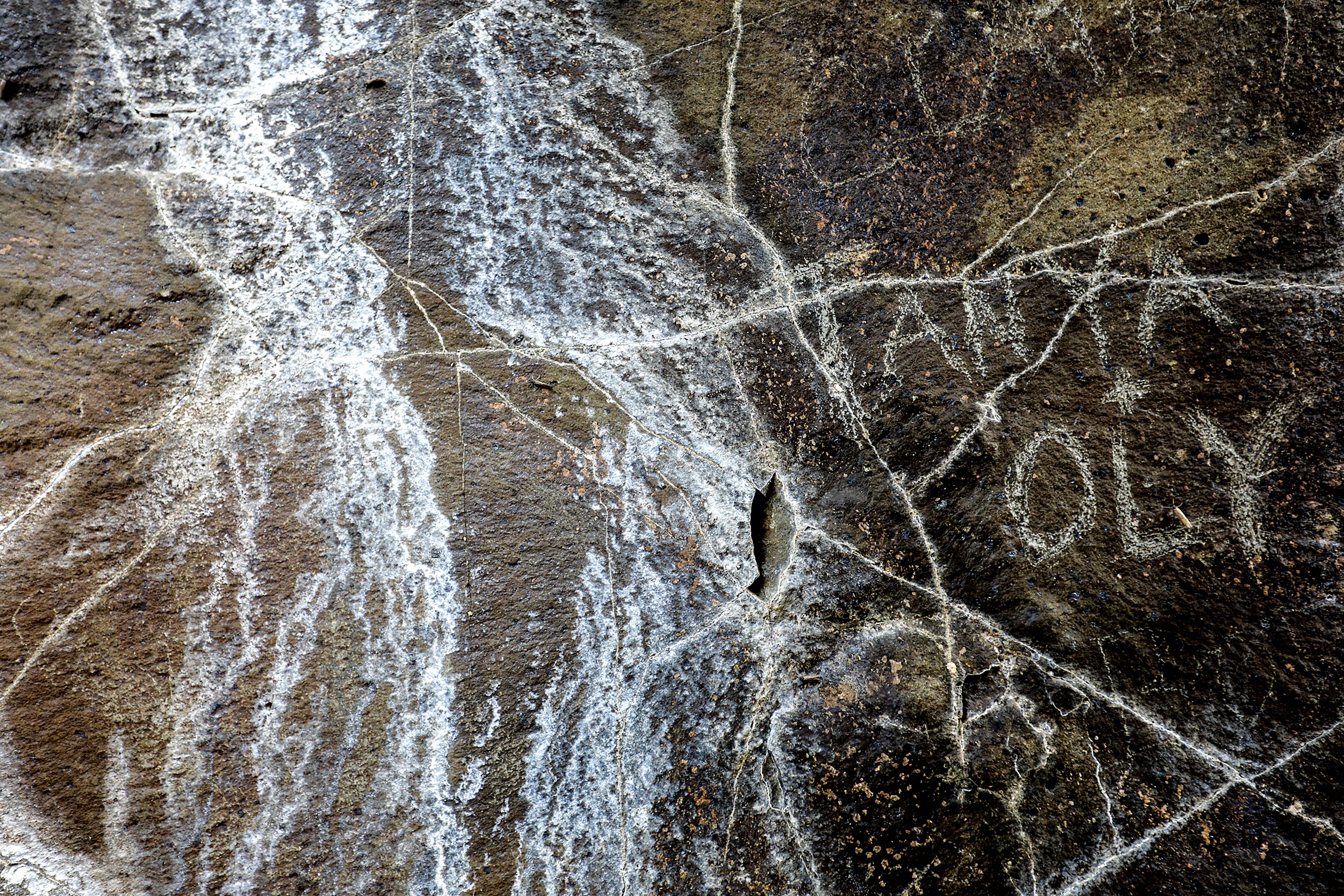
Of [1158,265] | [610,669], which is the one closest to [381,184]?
[610,669]

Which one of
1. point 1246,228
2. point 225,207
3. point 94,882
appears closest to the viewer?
point 94,882

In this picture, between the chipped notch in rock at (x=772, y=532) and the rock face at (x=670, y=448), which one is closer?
the rock face at (x=670, y=448)

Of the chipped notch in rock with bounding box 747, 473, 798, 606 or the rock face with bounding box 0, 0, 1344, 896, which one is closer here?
the rock face with bounding box 0, 0, 1344, 896

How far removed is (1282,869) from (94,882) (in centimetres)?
370

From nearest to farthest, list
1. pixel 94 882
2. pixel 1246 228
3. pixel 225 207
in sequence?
1. pixel 94 882
2. pixel 1246 228
3. pixel 225 207

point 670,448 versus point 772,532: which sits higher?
point 670,448

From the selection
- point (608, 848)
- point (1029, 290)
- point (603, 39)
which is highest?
point (603, 39)

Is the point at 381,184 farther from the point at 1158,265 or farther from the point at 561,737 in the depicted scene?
the point at 1158,265

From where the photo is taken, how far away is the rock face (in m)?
2.46

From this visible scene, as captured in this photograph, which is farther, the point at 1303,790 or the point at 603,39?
the point at 603,39

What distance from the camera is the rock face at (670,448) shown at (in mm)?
2465

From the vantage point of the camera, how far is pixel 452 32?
2.84 meters

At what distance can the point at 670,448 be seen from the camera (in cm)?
282

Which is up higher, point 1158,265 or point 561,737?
point 1158,265
